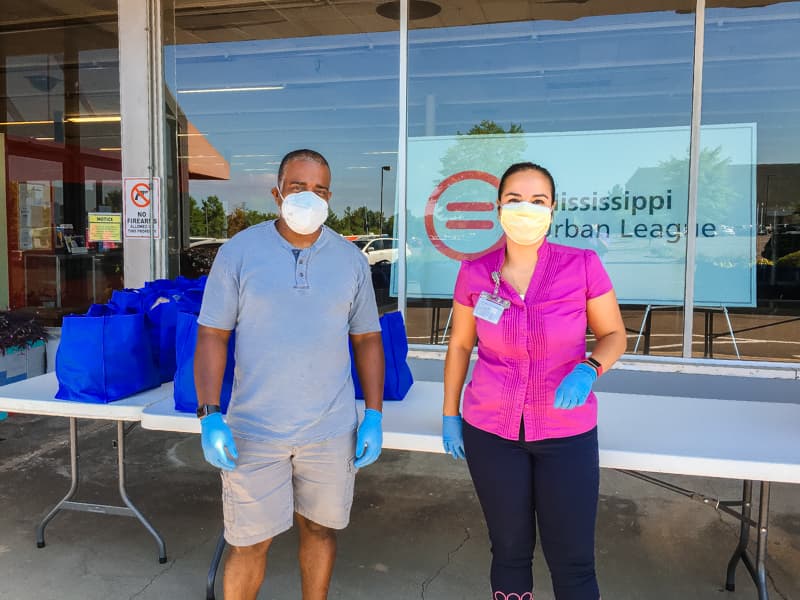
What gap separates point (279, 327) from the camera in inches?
69.8

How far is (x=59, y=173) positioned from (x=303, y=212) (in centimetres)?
645

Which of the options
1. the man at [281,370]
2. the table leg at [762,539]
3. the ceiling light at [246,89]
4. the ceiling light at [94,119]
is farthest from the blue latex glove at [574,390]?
the ceiling light at [246,89]

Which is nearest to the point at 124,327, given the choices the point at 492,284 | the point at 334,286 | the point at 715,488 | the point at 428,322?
→ the point at 334,286

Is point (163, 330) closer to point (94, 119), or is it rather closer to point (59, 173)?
point (59, 173)

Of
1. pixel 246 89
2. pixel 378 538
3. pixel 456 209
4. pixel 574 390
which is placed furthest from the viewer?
pixel 246 89

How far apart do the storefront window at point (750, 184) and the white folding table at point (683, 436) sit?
66.7 inches

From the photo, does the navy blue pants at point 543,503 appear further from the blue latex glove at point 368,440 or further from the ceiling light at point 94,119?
the ceiling light at point 94,119

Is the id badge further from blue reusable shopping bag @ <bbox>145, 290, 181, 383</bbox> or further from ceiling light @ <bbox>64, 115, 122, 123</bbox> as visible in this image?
ceiling light @ <bbox>64, 115, 122, 123</bbox>

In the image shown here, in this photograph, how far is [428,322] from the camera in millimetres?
4770

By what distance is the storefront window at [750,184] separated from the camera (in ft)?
14.7

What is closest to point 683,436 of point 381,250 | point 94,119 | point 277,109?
point 381,250

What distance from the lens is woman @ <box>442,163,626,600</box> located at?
1.69 meters

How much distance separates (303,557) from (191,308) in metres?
1.21

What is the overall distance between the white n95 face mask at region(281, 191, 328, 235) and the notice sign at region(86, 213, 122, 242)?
4.16 m
